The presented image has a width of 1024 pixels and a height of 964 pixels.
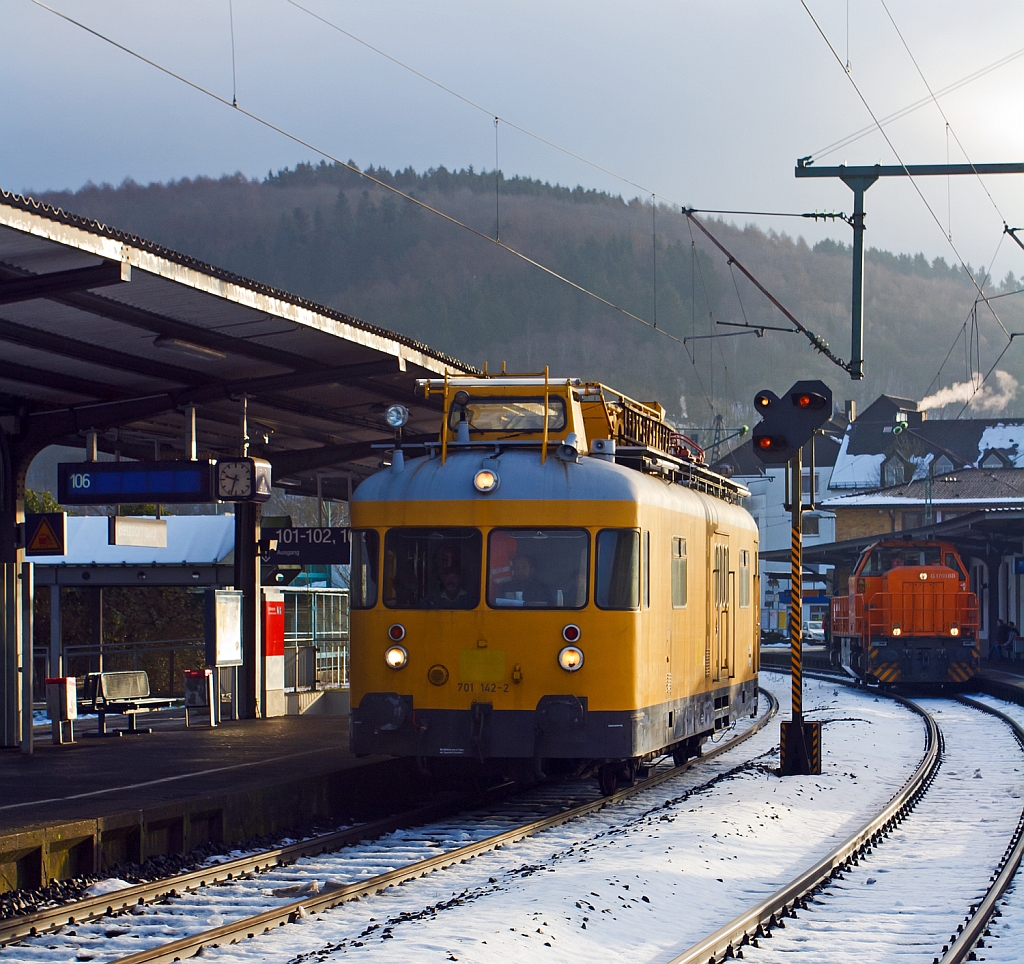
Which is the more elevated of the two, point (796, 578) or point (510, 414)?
point (510, 414)

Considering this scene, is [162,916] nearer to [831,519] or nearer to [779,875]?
[779,875]

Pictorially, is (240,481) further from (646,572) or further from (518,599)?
(646,572)

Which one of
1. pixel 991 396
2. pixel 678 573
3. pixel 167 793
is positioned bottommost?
pixel 167 793

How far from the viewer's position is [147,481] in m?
15.9

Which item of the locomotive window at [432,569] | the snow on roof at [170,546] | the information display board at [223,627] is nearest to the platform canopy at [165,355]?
the information display board at [223,627]

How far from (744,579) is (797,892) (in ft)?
29.3

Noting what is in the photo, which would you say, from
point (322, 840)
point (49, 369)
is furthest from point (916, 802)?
point (49, 369)

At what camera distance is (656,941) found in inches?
299

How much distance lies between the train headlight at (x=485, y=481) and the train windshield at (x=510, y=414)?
3.24 feet

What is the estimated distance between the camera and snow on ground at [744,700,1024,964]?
24.5ft

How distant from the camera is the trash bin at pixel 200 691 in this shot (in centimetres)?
1814

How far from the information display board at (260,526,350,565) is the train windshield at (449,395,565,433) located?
23.5 feet

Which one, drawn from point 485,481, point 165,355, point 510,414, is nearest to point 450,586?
point 485,481

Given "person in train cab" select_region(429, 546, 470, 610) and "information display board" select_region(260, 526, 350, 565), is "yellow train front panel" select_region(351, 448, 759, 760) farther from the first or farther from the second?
"information display board" select_region(260, 526, 350, 565)
